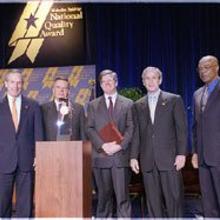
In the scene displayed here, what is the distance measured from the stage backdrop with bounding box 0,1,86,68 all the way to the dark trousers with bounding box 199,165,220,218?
4.65 metres

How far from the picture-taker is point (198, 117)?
14.7ft

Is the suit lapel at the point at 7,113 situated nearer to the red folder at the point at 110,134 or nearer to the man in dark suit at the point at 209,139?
the red folder at the point at 110,134

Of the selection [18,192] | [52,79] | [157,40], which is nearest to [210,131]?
[18,192]

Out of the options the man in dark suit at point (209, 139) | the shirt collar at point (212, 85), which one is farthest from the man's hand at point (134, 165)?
the shirt collar at point (212, 85)

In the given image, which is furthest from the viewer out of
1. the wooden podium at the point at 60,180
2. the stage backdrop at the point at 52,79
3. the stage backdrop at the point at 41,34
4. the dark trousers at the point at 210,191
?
the stage backdrop at the point at 41,34

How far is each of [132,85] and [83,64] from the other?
998 millimetres

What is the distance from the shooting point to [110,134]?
456cm

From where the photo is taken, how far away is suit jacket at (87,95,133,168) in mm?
4547

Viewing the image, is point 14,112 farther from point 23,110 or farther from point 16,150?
point 16,150

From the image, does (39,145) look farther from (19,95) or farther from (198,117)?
(198,117)

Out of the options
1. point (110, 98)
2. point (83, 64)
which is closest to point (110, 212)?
point (110, 98)

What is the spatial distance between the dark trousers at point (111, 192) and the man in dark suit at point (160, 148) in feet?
0.54

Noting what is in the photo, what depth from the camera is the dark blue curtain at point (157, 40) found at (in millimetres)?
8922

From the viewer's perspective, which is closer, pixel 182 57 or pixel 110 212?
pixel 110 212
